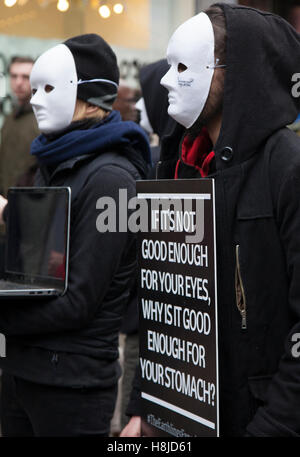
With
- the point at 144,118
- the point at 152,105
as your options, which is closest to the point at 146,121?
the point at 144,118

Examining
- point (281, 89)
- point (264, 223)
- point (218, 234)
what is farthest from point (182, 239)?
point (281, 89)

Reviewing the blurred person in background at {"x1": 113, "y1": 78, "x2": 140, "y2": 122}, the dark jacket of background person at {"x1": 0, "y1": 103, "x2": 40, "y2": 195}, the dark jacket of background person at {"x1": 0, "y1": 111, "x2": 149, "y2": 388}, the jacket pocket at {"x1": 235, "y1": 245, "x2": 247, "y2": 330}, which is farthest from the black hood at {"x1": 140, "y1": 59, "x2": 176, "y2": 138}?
the jacket pocket at {"x1": 235, "y1": 245, "x2": 247, "y2": 330}

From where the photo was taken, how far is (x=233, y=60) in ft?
6.25

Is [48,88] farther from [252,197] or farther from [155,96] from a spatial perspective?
[252,197]

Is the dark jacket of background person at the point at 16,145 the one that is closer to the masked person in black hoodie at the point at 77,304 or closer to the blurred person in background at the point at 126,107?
the blurred person in background at the point at 126,107

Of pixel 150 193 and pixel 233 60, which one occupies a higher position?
pixel 233 60

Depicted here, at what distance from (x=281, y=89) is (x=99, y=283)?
3.13 feet

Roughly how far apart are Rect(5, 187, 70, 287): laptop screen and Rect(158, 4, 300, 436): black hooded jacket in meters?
0.79

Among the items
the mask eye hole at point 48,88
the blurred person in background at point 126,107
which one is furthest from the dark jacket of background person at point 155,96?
the mask eye hole at point 48,88

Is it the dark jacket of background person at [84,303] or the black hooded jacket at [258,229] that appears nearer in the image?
the black hooded jacket at [258,229]

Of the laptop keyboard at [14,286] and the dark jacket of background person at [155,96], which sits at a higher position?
the dark jacket of background person at [155,96]

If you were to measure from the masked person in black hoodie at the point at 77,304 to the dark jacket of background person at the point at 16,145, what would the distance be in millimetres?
2443

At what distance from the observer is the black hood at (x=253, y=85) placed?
1.88m

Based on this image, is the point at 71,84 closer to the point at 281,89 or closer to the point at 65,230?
the point at 65,230
